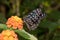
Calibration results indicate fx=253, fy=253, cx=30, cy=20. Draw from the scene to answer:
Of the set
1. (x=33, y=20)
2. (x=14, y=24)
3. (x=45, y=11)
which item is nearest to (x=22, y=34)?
(x=14, y=24)

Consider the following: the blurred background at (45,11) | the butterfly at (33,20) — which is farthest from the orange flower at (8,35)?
the blurred background at (45,11)

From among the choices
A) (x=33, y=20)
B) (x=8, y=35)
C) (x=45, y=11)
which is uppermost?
(x=45, y=11)

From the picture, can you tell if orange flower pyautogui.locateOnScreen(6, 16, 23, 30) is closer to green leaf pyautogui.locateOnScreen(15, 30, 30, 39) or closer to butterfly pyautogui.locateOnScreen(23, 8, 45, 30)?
green leaf pyautogui.locateOnScreen(15, 30, 30, 39)

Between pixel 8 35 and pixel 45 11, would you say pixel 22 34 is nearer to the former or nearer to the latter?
pixel 8 35

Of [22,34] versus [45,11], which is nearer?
[22,34]

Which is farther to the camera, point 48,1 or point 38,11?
point 48,1

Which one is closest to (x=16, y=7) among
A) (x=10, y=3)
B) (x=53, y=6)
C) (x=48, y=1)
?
(x=10, y=3)

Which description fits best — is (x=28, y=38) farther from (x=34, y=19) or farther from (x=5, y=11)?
(x=5, y=11)

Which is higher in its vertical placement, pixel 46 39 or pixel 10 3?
pixel 10 3

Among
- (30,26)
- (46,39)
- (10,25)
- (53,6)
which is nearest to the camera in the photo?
(10,25)

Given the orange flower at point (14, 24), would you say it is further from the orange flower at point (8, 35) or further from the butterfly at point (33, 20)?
the butterfly at point (33, 20)

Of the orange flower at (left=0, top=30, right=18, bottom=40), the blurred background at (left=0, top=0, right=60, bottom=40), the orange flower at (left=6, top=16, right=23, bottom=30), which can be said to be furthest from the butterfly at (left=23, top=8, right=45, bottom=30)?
the blurred background at (left=0, top=0, right=60, bottom=40)
